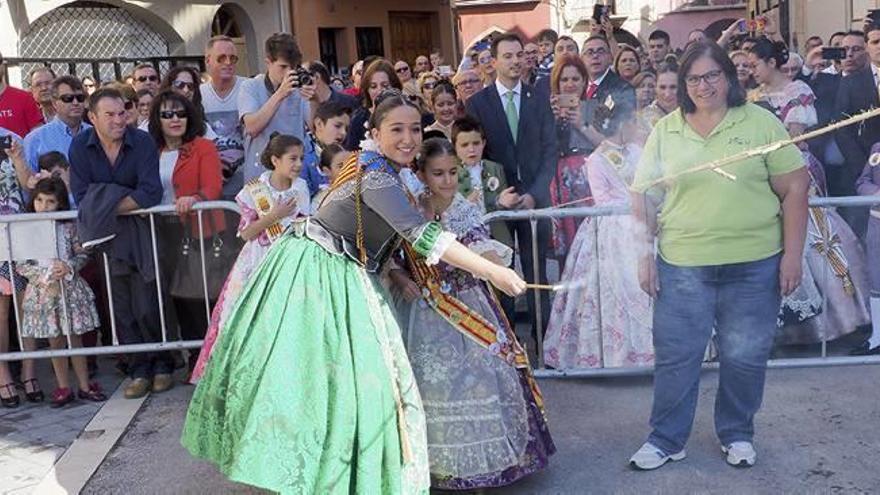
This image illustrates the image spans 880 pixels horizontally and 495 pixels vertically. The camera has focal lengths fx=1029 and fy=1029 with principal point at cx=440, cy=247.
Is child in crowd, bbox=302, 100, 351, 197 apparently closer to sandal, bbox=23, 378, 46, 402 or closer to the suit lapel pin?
the suit lapel pin

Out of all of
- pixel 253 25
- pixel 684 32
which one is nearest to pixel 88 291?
pixel 253 25

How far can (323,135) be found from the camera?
19.3 feet

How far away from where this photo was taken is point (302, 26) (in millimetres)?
20641

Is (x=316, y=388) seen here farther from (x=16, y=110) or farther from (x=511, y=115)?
(x=16, y=110)

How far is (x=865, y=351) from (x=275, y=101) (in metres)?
3.60

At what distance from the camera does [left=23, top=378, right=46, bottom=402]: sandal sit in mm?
5699

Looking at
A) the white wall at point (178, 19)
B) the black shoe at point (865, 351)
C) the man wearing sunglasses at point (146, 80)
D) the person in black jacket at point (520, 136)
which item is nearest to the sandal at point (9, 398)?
the man wearing sunglasses at point (146, 80)

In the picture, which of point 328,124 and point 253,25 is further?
point 253,25

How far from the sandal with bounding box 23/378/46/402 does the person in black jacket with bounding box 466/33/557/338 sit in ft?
9.26

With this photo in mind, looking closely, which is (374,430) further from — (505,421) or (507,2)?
(507,2)

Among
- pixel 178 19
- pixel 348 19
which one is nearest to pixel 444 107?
pixel 178 19

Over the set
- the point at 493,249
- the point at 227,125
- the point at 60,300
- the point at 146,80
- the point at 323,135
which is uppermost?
the point at 146,80

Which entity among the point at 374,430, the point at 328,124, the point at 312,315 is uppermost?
the point at 328,124

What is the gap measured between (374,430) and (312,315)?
464mm
